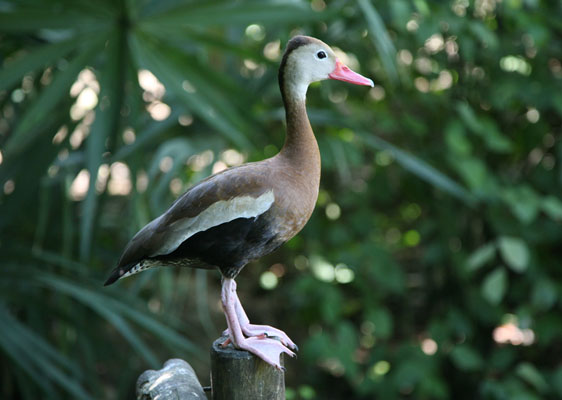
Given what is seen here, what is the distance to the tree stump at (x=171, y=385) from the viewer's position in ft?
4.75

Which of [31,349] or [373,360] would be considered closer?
A: [31,349]

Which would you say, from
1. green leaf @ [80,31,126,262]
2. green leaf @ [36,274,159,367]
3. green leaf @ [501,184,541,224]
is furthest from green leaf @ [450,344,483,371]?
green leaf @ [80,31,126,262]

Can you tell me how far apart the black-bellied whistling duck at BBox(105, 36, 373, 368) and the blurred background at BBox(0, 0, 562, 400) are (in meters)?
0.72

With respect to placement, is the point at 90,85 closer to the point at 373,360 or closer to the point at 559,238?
the point at 373,360

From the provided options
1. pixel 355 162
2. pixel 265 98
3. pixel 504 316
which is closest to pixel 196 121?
pixel 265 98

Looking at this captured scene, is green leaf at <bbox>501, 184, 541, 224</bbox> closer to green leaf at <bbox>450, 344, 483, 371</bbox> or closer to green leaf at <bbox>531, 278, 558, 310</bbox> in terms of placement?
green leaf at <bbox>531, 278, 558, 310</bbox>

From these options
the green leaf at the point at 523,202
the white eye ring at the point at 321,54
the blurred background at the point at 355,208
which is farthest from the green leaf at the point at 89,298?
the green leaf at the point at 523,202

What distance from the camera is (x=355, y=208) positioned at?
3.19 m

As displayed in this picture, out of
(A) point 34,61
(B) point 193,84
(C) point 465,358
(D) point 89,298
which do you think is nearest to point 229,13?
(B) point 193,84

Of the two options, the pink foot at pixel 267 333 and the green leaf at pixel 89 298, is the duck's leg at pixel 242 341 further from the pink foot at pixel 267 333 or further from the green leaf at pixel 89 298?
the green leaf at pixel 89 298

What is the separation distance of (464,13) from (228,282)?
200 cm

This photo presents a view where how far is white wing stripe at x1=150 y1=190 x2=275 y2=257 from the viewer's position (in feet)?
4.22

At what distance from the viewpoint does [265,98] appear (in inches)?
115

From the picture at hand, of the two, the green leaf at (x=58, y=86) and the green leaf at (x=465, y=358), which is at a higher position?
the green leaf at (x=58, y=86)
